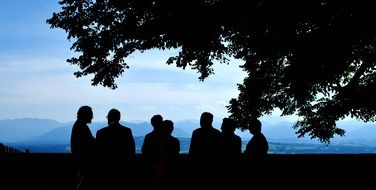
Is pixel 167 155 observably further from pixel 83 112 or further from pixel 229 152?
pixel 83 112

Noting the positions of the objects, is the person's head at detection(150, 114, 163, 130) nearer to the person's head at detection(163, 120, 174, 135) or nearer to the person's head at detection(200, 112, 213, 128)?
the person's head at detection(163, 120, 174, 135)

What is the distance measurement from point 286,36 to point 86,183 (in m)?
9.29

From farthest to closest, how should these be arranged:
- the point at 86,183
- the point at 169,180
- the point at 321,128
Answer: the point at 321,128
the point at 169,180
the point at 86,183

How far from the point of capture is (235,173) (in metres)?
7.08

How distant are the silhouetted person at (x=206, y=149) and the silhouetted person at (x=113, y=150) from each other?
4.20 ft

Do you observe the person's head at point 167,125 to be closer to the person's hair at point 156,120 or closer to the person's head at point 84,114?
the person's hair at point 156,120

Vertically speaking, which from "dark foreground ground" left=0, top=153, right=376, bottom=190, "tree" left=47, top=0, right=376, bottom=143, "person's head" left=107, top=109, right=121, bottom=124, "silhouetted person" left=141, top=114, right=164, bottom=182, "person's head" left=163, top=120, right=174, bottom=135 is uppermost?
"tree" left=47, top=0, right=376, bottom=143

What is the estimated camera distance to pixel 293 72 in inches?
582

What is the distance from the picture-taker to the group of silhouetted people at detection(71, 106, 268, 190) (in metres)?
6.15

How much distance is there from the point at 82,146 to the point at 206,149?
215 cm

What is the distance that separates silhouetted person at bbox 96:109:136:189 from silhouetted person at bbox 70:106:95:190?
5.7 inches

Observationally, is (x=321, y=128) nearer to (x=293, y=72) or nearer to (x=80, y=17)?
(x=293, y=72)

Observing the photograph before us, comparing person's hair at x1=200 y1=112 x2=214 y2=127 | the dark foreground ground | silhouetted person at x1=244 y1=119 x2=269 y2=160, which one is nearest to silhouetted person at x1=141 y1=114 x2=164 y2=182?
the dark foreground ground

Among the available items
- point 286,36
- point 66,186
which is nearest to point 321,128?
point 286,36
